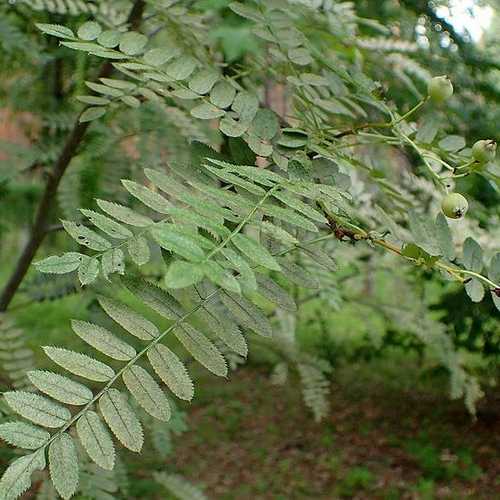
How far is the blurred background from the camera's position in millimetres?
1264

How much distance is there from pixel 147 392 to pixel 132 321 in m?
0.05

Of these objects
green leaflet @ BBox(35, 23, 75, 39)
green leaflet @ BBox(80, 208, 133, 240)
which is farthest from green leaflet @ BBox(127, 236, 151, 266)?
green leaflet @ BBox(35, 23, 75, 39)

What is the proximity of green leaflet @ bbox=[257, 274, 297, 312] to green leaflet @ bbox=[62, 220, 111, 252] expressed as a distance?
4.6 inches

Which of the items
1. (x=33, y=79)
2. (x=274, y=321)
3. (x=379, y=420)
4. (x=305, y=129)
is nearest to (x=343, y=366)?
(x=379, y=420)

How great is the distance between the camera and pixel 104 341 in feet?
1.67

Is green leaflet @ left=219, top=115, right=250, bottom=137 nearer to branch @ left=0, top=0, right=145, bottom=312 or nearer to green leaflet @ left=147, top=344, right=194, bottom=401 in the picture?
green leaflet @ left=147, top=344, right=194, bottom=401

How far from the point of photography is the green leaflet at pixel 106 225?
51cm

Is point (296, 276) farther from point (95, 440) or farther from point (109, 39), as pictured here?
point (109, 39)

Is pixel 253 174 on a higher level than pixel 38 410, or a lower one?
higher

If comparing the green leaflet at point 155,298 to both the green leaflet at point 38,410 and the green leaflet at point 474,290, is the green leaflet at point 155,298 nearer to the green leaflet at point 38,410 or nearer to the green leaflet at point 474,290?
the green leaflet at point 38,410

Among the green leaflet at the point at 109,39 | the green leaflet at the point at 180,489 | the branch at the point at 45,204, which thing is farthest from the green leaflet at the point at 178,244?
the green leaflet at the point at 180,489

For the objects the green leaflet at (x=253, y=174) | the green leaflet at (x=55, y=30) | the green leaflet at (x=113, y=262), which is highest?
the green leaflet at (x=253, y=174)

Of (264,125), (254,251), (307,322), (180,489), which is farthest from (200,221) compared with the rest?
(307,322)

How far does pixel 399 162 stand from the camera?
194cm
